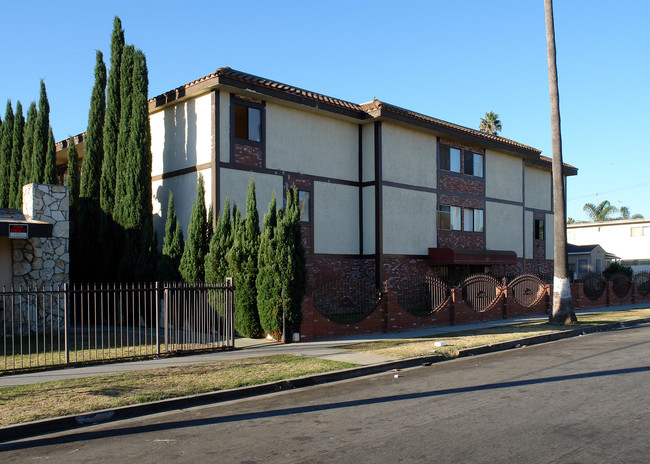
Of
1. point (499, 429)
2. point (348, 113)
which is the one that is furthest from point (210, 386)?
point (348, 113)

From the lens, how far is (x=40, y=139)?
77.2 ft

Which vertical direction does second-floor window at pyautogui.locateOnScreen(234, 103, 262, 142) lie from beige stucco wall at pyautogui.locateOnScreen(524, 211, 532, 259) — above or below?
above

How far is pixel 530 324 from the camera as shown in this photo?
64.1ft

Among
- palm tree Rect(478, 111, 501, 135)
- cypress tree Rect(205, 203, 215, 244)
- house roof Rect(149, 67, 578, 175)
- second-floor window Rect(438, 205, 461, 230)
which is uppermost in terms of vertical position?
palm tree Rect(478, 111, 501, 135)

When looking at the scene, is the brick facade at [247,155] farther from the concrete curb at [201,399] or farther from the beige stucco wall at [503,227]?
the beige stucco wall at [503,227]

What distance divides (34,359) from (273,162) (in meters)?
10.8

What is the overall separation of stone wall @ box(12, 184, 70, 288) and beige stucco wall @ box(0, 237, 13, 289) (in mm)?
109

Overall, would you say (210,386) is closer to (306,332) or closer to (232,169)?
(306,332)

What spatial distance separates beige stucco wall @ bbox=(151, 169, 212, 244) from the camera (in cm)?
1956

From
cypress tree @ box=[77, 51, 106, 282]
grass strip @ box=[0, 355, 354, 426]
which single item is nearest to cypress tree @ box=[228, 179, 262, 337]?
grass strip @ box=[0, 355, 354, 426]

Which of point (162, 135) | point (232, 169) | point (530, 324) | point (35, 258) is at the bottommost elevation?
point (530, 324)

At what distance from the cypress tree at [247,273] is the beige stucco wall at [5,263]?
574 cm

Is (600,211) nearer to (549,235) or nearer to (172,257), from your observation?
(549,235)

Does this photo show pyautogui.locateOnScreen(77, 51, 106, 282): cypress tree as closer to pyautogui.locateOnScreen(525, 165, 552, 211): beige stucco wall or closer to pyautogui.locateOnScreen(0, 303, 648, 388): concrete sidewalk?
pyautogui.locateOnScreen(0, 303, 648, 388): concrete sidewalk
